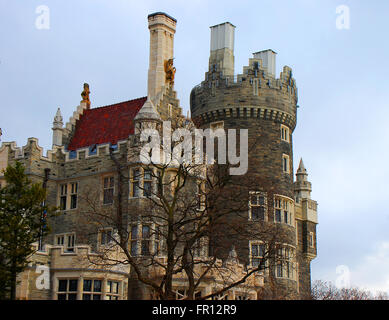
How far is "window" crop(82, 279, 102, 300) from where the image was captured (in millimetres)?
31672

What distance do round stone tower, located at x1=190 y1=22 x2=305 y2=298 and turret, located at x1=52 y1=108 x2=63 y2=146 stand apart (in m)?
9.24

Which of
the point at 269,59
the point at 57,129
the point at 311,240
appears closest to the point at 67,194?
the point at 57,129

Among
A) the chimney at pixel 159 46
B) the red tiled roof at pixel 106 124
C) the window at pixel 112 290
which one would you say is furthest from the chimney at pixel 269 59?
the window at pixel 112 290

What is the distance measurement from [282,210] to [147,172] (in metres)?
11.8

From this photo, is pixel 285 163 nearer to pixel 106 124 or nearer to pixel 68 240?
pixel 106 124

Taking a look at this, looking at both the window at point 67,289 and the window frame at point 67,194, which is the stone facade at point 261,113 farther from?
the window at point 67,289

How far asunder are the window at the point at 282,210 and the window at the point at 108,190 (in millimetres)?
11366

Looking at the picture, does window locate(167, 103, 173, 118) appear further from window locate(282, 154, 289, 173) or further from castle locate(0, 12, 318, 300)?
window locate(282, 154, 289, 173)

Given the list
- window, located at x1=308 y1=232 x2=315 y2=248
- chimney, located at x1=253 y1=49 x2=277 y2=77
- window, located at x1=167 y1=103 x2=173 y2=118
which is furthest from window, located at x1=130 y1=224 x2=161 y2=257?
chimney, located at x1=253 y1=49 x2=277 y2=77

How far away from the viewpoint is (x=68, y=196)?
40.2 meters

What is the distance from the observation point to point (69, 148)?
43656mm

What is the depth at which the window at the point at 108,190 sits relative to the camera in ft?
127
